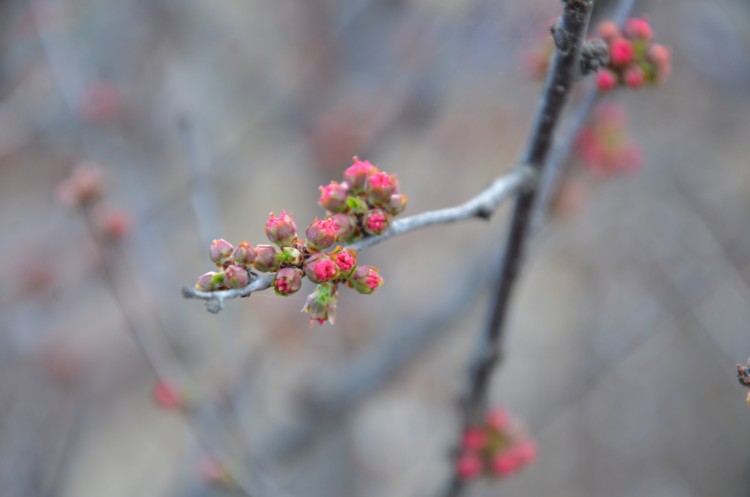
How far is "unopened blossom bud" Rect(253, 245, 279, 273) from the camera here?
952 millimetres

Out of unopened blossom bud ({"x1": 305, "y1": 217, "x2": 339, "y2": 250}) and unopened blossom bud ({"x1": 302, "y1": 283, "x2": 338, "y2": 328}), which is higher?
unopened blossom bud ({"x1": 305, "y1": 217, "x2": 339, "y2": 250})

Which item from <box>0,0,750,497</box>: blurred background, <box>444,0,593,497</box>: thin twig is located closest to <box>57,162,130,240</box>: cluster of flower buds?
<box>0,0,750,497</box>: blurred background

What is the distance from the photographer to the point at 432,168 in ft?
16.7

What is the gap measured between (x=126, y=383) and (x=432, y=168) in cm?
349

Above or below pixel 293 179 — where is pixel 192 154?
below

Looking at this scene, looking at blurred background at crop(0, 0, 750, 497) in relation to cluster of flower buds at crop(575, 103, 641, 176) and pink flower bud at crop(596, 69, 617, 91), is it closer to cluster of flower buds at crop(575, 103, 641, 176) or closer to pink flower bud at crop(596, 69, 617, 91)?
cluster of flower buds at crop(575, 103, 641, 176)

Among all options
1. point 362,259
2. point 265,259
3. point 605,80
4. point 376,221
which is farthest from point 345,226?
point 362,259

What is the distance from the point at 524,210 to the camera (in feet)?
4.42

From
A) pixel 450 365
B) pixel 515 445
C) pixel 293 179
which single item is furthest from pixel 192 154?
pixel 293 179

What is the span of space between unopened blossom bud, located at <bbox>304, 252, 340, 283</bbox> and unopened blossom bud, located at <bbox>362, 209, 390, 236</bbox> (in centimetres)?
11

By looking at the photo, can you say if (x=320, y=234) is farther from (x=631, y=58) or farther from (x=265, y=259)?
(x=631, y=58)

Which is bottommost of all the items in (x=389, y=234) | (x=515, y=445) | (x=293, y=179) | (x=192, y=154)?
(x=515, y=445)

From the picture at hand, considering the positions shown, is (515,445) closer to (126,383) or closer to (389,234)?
(389,234)

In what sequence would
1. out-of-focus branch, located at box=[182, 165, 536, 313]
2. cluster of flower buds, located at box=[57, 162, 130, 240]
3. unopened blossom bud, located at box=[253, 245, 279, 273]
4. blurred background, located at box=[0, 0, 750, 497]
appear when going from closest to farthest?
1. out-of-focus branch, located at box=[182, 165, 536, 313]
2. unopened blossom bud, located at box=[253, 245, 279, 273]
3. cluster of flower buds, located at box=[57, 162, 130, 240]
4. blurred background, located at box=[0, 0, 750, 497]
